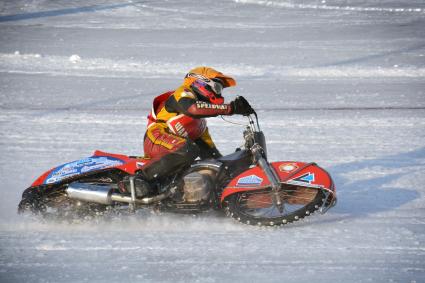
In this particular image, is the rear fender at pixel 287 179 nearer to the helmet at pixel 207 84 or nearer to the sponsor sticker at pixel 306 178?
the sponsor sticker at pixel 306 178

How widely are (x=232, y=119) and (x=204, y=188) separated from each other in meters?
5.55

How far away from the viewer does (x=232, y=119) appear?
41.7 feet

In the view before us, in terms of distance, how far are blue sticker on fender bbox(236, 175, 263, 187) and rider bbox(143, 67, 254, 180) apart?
2.00 ft

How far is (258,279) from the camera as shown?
574 centimetres

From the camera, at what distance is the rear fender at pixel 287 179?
275 inches

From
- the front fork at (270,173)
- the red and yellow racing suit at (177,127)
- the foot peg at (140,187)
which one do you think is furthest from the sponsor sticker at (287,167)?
the foot peg at (140,187)

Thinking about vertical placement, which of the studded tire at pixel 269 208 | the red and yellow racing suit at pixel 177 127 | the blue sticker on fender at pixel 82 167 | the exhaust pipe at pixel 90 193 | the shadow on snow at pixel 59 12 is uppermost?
the shadow on snow at pixel 59 12

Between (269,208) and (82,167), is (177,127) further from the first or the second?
(269,208)

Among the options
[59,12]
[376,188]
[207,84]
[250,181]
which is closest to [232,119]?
[376,188]

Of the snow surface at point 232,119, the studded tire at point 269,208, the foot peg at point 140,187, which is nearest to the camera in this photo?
the snow surface at point 232,119

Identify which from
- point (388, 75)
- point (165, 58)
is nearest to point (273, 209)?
point (388, 75)

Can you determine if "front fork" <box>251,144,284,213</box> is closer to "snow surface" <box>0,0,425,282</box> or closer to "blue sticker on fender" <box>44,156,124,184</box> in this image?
"snow surface" <box>0,0,425,282</box>

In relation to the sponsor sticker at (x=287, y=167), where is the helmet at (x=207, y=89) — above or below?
above

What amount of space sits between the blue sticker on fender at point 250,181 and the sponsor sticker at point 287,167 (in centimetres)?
28
